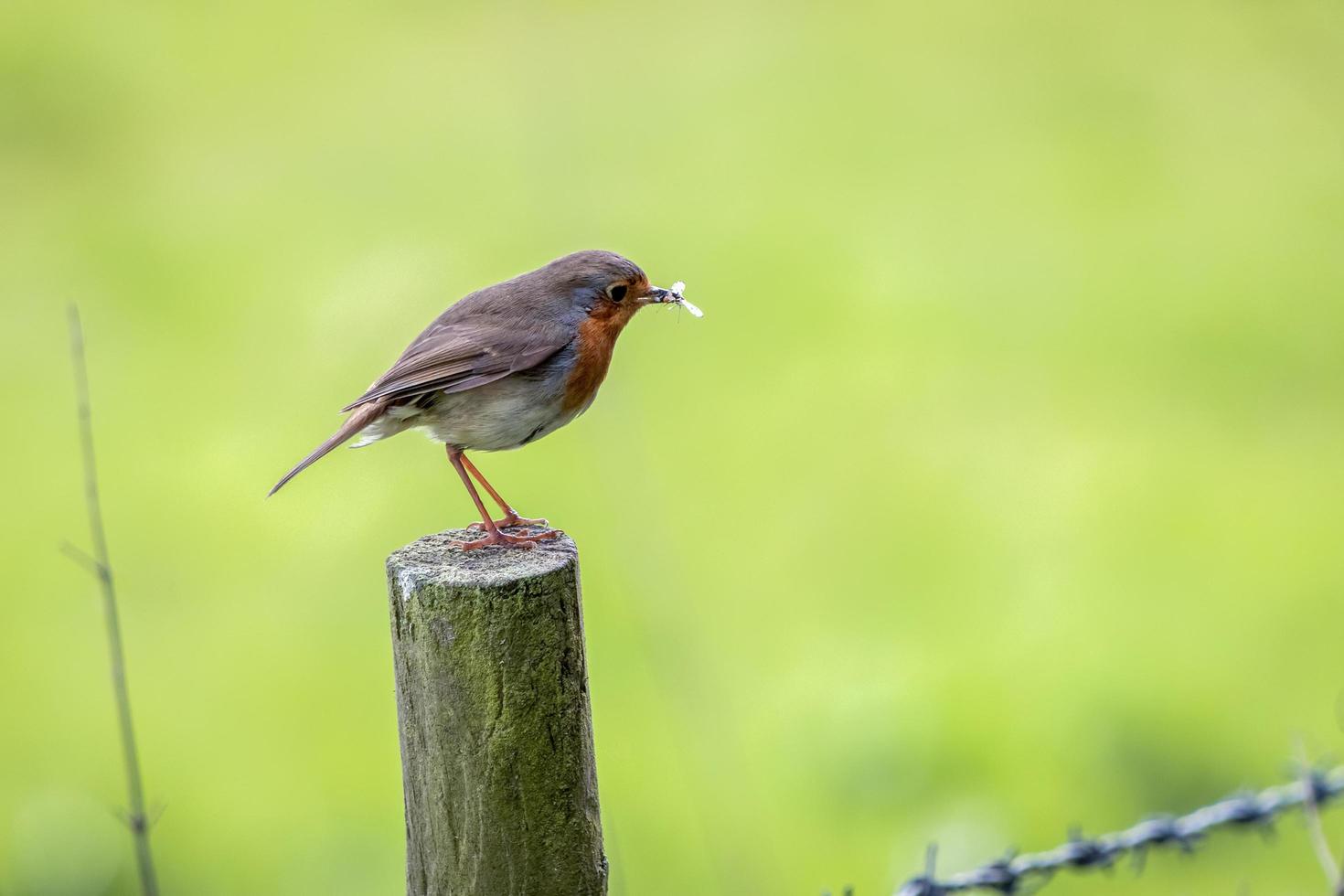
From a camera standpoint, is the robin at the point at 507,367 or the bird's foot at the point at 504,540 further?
the robin at the point at 507,367

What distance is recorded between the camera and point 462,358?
288 cm

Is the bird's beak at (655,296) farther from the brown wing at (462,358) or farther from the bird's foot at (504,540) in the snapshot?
the bird's foot at (504,540)

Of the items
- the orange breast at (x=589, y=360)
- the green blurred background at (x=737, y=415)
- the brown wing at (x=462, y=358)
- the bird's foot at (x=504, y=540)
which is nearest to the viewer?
the bird's foot at (x=504, y=540)

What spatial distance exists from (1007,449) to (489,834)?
6129mm

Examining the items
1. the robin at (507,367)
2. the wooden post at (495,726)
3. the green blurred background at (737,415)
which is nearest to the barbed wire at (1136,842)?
the wooden post at (495,726)

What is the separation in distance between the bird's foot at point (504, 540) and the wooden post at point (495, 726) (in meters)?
0.16

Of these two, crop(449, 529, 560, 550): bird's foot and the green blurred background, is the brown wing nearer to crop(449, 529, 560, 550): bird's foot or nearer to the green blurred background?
crop(449, 529, 560, 550): bird's foot

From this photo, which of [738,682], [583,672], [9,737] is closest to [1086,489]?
[738,682]

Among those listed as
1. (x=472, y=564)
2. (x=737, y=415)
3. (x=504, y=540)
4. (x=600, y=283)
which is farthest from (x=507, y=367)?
(x=737, y=415)

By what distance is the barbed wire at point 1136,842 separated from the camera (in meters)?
2.67

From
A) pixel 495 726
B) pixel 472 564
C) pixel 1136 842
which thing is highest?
pixel 472 564

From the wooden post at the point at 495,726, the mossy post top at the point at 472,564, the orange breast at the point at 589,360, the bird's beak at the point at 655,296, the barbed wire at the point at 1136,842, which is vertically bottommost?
the barbed wire at the point at 1136,842

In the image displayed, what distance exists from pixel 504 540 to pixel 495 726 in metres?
0.40

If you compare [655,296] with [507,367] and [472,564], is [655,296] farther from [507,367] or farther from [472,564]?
[472,564]
